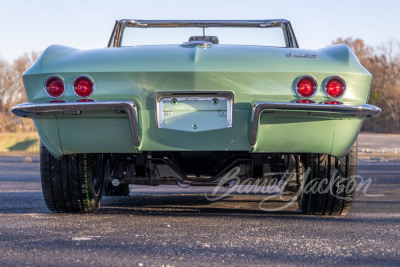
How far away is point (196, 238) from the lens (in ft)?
9.86

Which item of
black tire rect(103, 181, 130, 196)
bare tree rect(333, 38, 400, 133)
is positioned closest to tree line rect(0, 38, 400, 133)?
Answer: bare tree rect(333, 38, 400, 133)

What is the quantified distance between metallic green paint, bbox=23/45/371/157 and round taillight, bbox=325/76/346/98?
4 centimetres

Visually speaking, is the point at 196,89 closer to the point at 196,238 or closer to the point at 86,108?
the point at 86,108

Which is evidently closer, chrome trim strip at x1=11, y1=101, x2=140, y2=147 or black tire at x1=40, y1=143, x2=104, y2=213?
chrome trim strip at x1=11, y1=101, x2=140, y2=147

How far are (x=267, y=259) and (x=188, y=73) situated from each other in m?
1.51

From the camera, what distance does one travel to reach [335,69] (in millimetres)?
3645

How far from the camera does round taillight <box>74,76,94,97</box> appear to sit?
3580 mm

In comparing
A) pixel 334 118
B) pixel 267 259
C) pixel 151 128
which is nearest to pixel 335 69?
pixel 334 118

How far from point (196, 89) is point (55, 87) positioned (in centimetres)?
96

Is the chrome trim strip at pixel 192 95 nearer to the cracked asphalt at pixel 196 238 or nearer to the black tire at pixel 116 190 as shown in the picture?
the cracked asphalt at pixel 196 238

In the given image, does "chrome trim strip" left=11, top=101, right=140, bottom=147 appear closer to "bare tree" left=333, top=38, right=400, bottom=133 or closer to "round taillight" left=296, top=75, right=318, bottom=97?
"round taillight" left=296, top=75, right=318, bottom=97

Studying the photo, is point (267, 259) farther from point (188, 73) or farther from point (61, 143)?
point (61, 143)

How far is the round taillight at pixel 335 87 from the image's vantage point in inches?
142

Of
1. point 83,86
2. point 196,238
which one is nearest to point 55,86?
point 83,86
